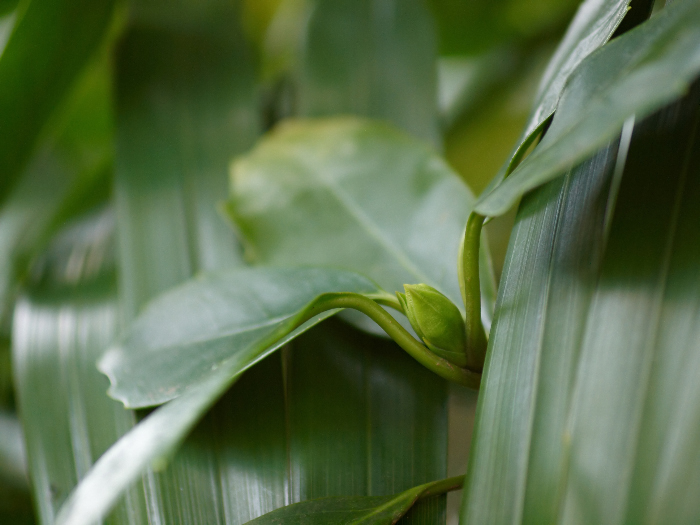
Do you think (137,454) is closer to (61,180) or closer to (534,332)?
(534,332)

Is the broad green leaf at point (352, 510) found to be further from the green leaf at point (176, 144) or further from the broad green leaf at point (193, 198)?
the green leaf at point (176, 144)

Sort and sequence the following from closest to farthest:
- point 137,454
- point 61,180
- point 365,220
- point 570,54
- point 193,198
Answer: point 137,454 < point 570,54 < point 365,220 < point 193,198 < point 61,180

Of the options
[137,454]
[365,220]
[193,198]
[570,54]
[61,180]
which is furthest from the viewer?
[61,180]

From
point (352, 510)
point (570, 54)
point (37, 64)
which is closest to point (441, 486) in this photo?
point (352, 510)

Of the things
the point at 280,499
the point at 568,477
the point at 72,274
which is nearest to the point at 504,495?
the point at 568,477

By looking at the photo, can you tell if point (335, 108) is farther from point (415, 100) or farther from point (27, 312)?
point (27, 312)

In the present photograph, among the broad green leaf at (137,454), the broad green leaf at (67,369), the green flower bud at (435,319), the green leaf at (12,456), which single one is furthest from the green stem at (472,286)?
the green leaf at (12,456)
